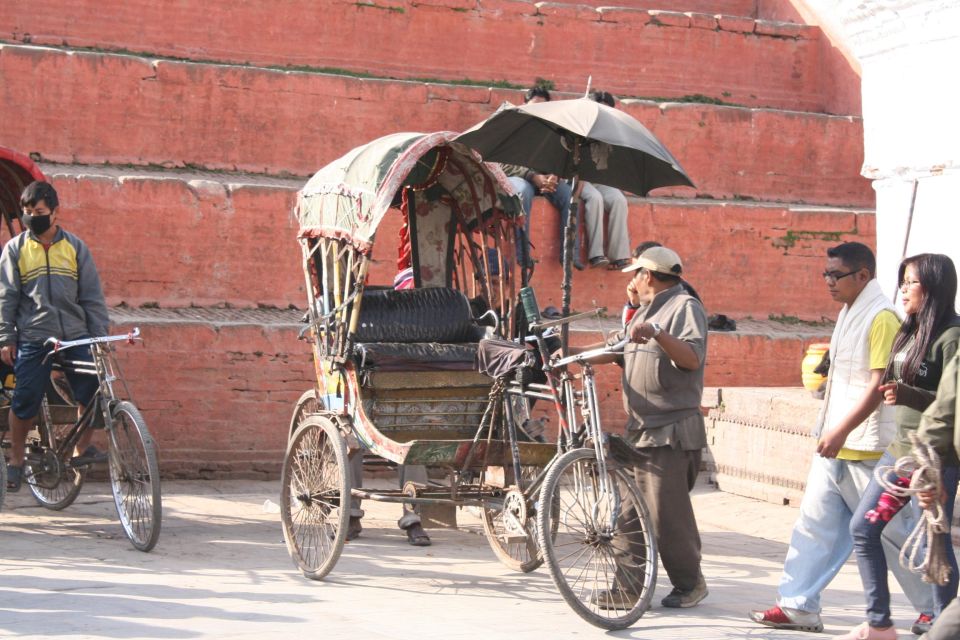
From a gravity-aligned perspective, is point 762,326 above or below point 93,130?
below

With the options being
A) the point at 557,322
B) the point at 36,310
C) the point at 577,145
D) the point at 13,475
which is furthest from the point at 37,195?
the point at 557,322

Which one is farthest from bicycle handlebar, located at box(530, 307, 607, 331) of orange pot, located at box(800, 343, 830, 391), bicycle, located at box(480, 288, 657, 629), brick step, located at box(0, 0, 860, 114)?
brick step, located at box(0, 0, 860, 114)

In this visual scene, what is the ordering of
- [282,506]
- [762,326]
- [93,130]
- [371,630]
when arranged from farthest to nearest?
1. [762,326]
2. [93,130]
3. [282,506]
4. [371,630]

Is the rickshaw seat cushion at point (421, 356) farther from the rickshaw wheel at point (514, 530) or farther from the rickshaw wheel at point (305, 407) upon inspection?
the rickshaw wheel at point (514, 530)

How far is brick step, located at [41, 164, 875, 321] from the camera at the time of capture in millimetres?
10711

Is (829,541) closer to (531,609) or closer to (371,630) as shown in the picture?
(531,609)

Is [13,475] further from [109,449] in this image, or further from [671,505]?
[671,505]

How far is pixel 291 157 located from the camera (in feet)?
39.9

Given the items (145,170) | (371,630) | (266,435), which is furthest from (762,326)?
(371,630)

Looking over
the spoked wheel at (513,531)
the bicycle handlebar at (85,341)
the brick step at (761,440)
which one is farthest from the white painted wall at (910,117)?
the bicycle handlebar at (85,341)

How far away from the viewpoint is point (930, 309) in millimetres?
5801

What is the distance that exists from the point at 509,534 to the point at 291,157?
640 cm

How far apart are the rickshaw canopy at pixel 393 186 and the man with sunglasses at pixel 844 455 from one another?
2311 mm

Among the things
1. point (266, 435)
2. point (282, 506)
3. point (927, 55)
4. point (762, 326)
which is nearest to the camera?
point (282, 506)
